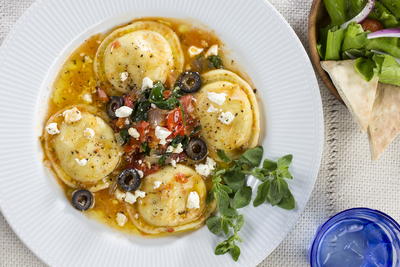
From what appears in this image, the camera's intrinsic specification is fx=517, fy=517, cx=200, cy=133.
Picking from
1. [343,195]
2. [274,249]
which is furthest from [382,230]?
[274,249]

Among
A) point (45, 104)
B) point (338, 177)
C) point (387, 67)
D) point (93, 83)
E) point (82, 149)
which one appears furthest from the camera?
point (338, 177)

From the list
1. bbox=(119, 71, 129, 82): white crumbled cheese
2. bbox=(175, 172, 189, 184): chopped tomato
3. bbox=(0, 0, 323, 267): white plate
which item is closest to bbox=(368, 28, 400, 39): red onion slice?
bbox=(0, 0, 323, 267): white plate

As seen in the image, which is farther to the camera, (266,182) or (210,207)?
(210,207)

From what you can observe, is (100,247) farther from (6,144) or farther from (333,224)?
(333,224)

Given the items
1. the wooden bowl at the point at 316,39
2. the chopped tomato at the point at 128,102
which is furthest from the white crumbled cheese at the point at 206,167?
the wooden bowl at the point at 316,39

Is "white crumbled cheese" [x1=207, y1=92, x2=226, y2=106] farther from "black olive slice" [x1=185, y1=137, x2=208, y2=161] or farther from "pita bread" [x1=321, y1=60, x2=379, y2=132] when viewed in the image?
"pita bread" [x1=321, y1=60, x2=379, y2=132]

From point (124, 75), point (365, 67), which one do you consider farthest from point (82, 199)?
point (365, 67)

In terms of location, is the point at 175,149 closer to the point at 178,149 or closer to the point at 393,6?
the point at 178,149
